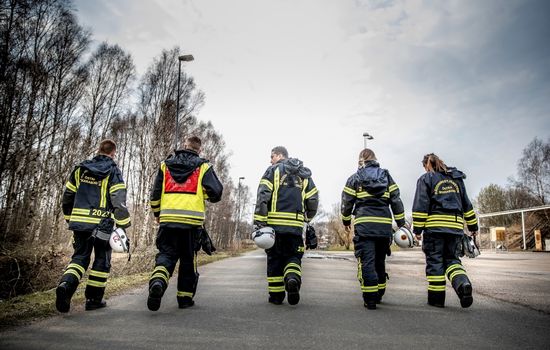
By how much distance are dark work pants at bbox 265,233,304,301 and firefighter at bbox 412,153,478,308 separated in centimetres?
172

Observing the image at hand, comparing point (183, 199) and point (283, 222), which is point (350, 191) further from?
point (183, 199)

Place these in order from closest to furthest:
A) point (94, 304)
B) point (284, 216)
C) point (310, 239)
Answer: point (94, 304)
point (284, 216)
point (310, 239)

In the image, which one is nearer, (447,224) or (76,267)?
(76,267)

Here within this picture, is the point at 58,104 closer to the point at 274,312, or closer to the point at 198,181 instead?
the point at 198,181

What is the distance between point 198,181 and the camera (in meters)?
5.02

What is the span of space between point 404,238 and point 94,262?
425 centimetres

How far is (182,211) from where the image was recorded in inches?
191

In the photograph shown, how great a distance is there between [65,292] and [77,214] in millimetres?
978

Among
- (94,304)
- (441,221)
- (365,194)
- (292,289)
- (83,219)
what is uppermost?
(365,194)

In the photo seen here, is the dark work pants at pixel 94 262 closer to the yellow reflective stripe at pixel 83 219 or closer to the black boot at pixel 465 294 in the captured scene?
the yellow reflective stripe at pixel 83 219

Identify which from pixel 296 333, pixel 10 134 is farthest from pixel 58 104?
pixel 296 333

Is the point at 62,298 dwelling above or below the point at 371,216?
below

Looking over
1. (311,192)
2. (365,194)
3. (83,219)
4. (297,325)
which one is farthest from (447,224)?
(83,219)

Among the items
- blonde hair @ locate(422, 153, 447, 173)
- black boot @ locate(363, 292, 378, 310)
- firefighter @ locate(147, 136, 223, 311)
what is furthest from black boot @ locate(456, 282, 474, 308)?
firefighter @ locate(147, 136, 223, 311)
